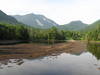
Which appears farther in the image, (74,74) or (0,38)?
(0,38)

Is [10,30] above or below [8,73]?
above

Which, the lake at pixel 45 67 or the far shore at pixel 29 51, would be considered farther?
the far shore at pixel 29 51

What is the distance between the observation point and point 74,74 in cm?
3569

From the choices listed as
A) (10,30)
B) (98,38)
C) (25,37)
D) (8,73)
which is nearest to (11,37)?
(10,30)

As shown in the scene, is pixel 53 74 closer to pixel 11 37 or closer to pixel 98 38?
pixel 11 37

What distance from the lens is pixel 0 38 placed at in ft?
470

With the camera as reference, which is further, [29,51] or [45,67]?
[29,51]

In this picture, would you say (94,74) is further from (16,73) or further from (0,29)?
(0,29)

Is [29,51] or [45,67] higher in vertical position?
[29,51]

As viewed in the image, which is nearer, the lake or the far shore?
the lake

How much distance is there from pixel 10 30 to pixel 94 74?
135 metres

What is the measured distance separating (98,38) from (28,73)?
17555 centimetres

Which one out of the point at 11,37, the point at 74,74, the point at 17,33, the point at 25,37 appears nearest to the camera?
the point at 74,74

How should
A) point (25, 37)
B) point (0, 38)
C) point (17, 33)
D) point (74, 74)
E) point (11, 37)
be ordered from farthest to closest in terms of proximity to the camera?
point (25, 37), point (17, 33), point (11, 37), point (0, 38), point (74, 74)
